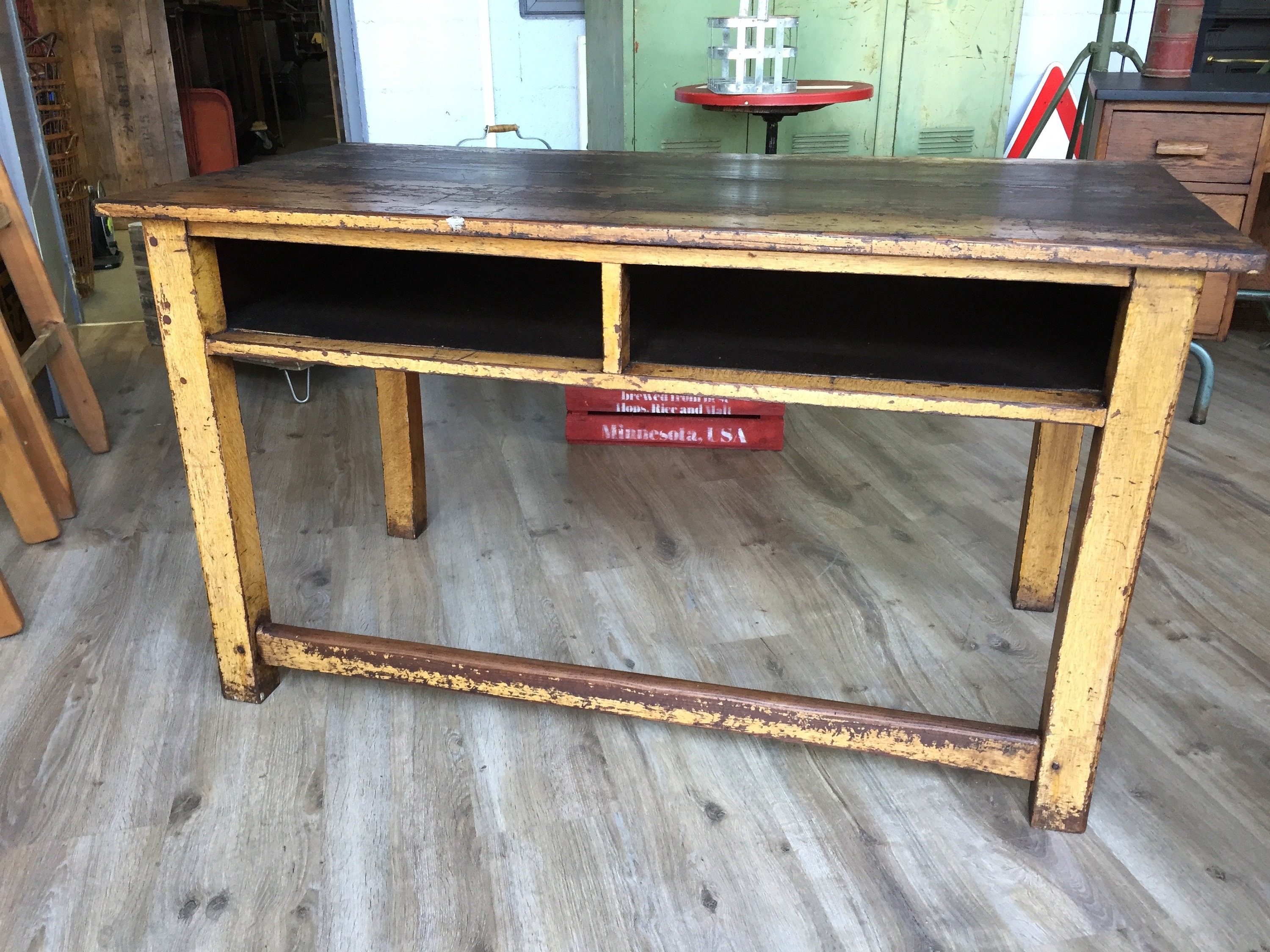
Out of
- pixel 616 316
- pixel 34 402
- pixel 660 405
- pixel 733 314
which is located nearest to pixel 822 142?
pixel 660 405

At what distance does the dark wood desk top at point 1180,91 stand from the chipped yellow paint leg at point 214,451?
2618mm

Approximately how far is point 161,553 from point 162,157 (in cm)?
447

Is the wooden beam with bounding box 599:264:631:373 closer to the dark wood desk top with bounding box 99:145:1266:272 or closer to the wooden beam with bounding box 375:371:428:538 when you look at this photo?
the dark wood desk top with bounding box 99:145:1266:272

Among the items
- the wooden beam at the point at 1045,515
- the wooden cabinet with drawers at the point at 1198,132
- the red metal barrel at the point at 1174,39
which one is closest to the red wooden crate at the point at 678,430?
the wooden beam at the point at 1045,515

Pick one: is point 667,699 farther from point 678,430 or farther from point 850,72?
point 850,72

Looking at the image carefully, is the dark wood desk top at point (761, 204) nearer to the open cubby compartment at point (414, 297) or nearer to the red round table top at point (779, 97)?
the open cubby compartment at point (414, 297)

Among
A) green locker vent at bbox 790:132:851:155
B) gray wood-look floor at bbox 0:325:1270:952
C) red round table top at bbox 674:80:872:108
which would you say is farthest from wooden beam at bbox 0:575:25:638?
green locker vent at bbox 790:132:851:155

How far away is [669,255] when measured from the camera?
1.25m

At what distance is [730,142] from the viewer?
401 cm

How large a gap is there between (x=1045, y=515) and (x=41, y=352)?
2426mm

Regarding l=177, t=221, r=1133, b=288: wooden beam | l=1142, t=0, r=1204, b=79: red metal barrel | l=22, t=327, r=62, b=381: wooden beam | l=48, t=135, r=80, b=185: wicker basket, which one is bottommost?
l=22, t=327, r=62, b=381: wooden beam

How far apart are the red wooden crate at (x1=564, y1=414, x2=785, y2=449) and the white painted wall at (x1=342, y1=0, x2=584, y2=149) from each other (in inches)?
87.9

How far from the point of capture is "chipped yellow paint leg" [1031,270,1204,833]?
1172 millimetres

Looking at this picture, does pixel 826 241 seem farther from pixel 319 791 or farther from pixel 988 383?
pixel 319 791
